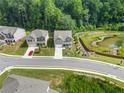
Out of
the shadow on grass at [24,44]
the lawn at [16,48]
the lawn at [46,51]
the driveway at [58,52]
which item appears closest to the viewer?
the driveway at [58,52]

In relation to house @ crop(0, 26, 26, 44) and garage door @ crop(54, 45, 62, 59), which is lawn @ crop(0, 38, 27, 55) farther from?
garage door @ crop(54, 45, 62, 59)

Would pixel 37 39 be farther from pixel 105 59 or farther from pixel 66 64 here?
pixel 105 59

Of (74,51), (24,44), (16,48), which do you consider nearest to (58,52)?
(74,51)

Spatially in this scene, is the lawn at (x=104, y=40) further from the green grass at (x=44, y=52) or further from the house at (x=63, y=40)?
the green grass at (x=44, y=52)

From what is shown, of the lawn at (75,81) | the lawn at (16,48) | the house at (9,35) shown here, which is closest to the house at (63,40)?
the lawn at (16,48)

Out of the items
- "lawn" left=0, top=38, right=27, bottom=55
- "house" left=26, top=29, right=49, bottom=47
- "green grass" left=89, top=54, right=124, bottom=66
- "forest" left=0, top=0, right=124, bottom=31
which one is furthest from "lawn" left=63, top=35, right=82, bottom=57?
"forest" left=0, top=0, right=124, bottom=31
